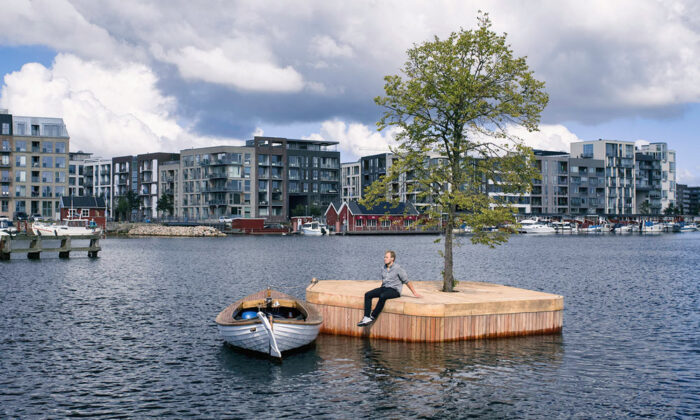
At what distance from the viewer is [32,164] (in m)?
147

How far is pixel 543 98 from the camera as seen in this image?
25734mm

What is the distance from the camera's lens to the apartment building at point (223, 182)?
165250mm

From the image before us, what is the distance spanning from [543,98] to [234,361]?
15535mm

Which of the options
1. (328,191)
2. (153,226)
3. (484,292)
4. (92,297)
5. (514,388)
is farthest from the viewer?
(328,191)

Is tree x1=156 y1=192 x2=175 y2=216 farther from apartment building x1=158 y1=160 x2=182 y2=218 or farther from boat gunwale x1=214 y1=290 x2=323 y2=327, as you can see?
boat gunwale x1=214 y1=290 x2=323 y2=327

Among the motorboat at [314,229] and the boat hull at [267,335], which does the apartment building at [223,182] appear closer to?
the motorboat at [314,229]

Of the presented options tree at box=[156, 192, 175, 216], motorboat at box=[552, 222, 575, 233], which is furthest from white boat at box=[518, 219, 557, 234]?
tree at box=[156, 192, 175, 216]

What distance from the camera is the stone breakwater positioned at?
14725 cm

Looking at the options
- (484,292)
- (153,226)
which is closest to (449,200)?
(484,292)

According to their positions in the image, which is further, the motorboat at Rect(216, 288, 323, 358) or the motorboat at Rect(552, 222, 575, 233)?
the motorboat at Rect(552, 222, 575, 233)

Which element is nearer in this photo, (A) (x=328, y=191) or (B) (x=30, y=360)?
(B) (x=30, y=360)

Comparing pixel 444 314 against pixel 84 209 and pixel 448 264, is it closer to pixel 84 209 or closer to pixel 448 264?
pixel 448 264

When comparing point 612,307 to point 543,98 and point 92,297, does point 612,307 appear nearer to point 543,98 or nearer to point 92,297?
point 543,98

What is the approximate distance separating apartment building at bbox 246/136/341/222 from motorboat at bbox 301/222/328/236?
58.9 feet
